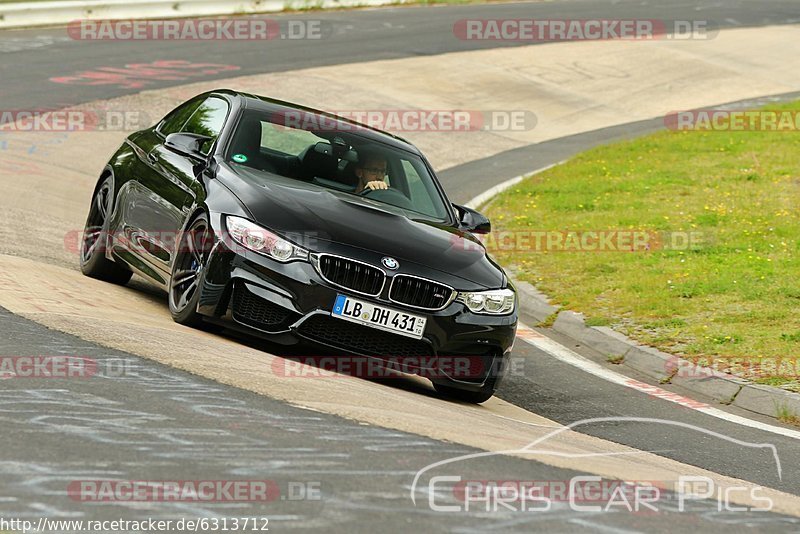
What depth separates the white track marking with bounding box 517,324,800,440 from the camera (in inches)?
343

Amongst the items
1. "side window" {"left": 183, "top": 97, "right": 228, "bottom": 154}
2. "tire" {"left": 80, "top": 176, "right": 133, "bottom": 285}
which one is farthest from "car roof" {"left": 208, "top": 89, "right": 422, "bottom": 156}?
"tire" {"left": 80, "top": 176, "right": 133, "bottom": 285}

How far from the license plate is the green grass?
11.1 ft

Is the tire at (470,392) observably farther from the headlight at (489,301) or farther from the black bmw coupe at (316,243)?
the headlight at (489,301)

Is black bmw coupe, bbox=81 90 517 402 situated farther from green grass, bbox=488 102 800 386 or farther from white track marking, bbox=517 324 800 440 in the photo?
green grass, bbox=488 102 800 386

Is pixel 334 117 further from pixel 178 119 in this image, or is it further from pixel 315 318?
pixel 315 318

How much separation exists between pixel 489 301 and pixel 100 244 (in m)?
3.48

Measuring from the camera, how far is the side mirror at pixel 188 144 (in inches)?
355

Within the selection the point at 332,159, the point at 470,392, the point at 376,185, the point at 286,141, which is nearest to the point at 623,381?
the point at 470,392

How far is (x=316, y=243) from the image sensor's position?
7805 millimetres

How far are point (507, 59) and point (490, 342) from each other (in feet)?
70.0

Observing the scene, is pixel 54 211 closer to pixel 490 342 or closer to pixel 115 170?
pixel 115 170

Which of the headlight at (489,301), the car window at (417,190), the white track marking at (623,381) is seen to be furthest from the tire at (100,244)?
the white track marking at (623,381)

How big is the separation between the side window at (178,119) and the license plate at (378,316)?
122 inches

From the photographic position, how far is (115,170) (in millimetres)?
10266
